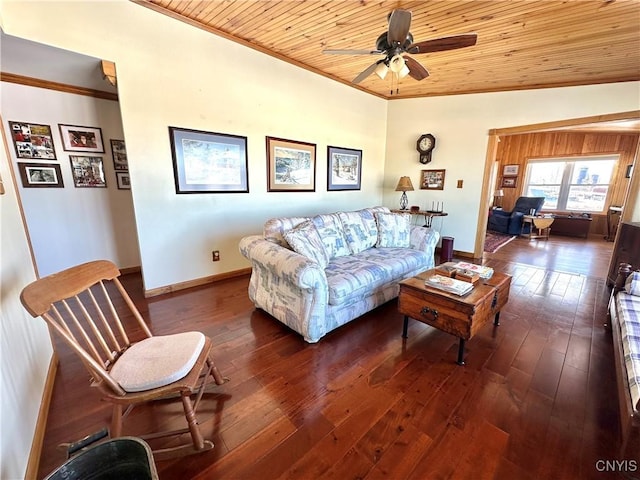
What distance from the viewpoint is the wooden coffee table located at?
1.81m

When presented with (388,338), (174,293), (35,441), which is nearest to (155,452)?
(35,441)

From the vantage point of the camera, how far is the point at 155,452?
123 cm

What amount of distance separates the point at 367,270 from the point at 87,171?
3413 mm

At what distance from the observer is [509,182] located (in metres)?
7.66

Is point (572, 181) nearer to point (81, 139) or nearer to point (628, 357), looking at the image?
point (628, 357)

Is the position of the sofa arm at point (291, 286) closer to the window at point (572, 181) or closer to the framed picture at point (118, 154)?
the framed picture at point (118, 154)

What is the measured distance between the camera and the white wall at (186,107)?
90.4 inches

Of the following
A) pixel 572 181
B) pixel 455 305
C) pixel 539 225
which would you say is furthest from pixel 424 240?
pixel 572 181

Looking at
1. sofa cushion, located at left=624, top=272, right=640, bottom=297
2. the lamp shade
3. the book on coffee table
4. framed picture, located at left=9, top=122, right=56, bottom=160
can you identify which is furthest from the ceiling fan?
framed picture, located at left=9, top=122, right=56, bottom=160

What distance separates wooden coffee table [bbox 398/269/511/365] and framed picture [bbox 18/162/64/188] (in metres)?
3.82

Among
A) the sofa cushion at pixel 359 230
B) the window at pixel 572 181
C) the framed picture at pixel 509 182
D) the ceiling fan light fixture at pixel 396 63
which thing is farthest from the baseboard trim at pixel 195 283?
the window at pixel 572 181

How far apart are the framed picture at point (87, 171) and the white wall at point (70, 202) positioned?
0.04 metres

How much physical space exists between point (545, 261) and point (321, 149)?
3.97 meters

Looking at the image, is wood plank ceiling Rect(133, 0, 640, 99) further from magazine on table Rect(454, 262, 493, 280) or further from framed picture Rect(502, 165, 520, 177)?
framed picture Rect(502, 165, 520, 177)
